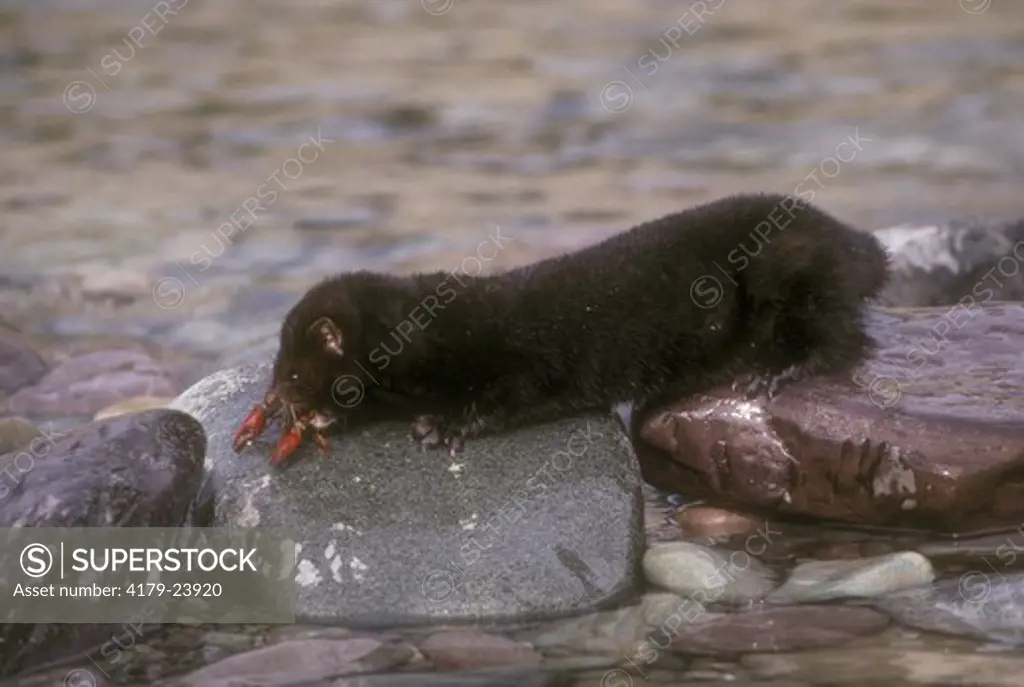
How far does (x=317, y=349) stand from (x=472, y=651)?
1190mm

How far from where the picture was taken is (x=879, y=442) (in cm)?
555

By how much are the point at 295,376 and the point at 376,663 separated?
3.60ft

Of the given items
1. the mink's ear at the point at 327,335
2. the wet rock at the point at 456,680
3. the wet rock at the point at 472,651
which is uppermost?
the mink's ear at the point at 327,335

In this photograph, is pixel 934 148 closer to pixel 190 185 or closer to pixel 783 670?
pixel 190 185

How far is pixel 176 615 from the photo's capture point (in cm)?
523

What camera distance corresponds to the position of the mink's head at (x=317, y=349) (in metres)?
5.39

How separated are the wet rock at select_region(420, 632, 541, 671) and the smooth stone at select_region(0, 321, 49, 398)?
12.3 feet

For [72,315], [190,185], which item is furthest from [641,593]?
[190,185]

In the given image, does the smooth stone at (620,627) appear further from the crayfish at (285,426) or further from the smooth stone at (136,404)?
the smooth stone at (136,404)

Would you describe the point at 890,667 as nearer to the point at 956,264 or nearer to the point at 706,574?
the point at 706,574

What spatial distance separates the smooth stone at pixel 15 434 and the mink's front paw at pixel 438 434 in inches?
87.1

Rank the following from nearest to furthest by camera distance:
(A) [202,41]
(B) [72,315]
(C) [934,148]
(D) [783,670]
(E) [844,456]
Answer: (D) [783,670] → (E) [844,456] → (B) [72,315] → (C) [934,148] → (A) [202,41]

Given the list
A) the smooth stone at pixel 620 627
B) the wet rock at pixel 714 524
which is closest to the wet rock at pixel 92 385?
the wet rock at pixel 714 524

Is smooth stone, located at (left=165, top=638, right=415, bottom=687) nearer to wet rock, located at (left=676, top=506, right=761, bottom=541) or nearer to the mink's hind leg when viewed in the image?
wet rock, located at (left=676, top=506, right=761, bottom=541)
